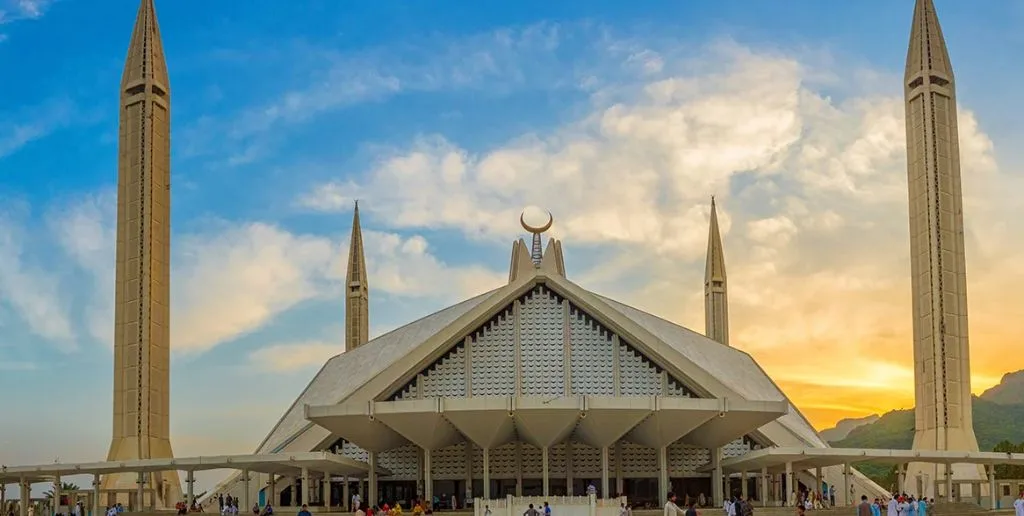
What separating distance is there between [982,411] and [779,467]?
377 feet

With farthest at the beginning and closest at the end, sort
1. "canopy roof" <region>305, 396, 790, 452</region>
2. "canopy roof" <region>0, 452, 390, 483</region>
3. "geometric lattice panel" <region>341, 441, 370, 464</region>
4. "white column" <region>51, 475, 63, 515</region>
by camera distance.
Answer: "geometric lattice panel" <region>341, 441, 370, 464</region>, "white column" <region>51, 475, 63, 515</region>, "canopy roof" <region>0, 452, 390, 483</region>, "canopy roof" <region>305, 396, 790, 452</region>

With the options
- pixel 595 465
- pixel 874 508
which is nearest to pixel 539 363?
pixel 595 465

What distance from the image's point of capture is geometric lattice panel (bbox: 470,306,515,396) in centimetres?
3884

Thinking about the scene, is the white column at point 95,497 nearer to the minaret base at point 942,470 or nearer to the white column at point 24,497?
the white column at point 24,497

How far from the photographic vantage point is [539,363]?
39.4 m

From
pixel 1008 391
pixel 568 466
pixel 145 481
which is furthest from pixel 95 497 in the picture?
pixel 1008 391

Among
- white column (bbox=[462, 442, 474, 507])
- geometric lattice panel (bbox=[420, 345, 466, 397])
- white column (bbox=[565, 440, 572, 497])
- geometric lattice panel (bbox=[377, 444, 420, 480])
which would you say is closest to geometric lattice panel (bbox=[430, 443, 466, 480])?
white column (bbox=[462, 442, 474, 507])

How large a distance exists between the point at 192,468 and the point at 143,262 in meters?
12.4

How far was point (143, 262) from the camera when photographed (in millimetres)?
46125

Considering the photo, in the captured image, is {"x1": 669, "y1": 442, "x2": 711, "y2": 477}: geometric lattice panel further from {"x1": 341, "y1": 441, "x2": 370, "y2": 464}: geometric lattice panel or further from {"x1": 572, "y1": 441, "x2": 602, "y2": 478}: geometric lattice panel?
{"x1": 341, "y1": 441, "x2": 370, "y2": 464}: geometric lattice panel

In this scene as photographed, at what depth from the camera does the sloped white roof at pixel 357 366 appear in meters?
42.9

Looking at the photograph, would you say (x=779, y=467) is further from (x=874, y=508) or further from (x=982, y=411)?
(x=982, y=411)

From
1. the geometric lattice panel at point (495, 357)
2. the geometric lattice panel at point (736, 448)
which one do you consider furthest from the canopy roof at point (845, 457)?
the geometric lattice panel at point (495, 357)

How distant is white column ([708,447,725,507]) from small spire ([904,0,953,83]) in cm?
1819
